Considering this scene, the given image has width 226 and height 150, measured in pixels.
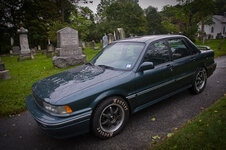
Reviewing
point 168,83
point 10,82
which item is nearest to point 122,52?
point 168,83

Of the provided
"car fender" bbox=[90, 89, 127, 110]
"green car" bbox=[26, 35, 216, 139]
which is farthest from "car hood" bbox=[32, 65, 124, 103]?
"car fender" bbox=[90, 89, 127, 110]

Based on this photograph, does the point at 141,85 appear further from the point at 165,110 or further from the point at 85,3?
the point at 85,3

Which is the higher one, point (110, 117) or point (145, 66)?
point (145, 66)

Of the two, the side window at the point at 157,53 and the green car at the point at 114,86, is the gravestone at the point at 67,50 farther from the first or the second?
the side window at the point at 157,53

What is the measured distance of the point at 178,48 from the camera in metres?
3.80

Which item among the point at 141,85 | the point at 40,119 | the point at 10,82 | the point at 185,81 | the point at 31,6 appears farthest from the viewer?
the point at 31,6

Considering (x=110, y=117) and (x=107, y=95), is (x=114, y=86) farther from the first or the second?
(x=110, y=117)

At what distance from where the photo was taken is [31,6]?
97.2ft

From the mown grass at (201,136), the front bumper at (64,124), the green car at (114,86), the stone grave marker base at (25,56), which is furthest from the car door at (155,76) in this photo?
the stone grave marker base at (25,56)

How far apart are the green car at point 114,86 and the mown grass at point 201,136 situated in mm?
792

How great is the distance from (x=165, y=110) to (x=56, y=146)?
2.35 metres

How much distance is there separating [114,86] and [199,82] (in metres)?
2.95

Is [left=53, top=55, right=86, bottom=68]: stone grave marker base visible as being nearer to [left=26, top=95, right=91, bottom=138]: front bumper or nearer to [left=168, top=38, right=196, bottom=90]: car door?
[left=168, top=38, right=196, bottom=90]: car door

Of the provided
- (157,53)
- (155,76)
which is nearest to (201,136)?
(155,76)
